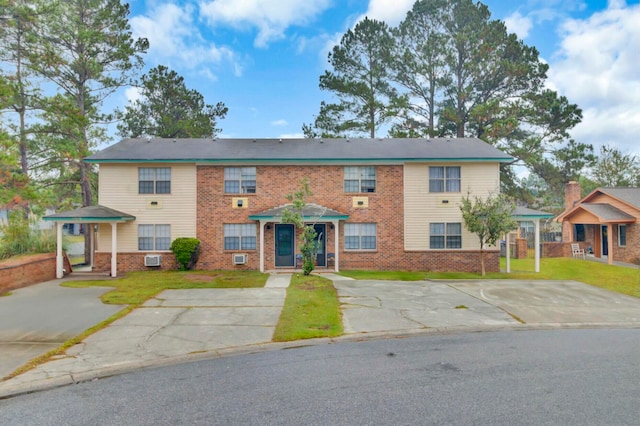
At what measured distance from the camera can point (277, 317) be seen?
904cm

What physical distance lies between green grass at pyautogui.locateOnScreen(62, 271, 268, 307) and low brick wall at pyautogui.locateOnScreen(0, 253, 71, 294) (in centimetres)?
128

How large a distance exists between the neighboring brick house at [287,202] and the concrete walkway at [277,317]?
12.1ft

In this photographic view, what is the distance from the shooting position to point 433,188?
60.8ft

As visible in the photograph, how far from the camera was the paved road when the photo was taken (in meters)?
4.35

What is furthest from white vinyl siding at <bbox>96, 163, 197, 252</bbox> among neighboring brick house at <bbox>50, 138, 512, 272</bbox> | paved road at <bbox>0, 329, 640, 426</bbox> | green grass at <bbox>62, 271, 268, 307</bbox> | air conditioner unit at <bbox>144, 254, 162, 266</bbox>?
paved road at <bbox>0, 329, 640, 426</bbox>

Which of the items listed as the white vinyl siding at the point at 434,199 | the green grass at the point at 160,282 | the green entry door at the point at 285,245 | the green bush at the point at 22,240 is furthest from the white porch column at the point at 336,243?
the green bush at the point at 22,240

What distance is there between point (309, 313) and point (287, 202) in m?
9.63

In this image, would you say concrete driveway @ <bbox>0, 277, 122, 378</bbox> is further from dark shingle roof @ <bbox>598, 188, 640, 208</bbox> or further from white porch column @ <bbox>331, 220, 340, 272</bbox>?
dark shingle roof @ <bbox>598, 188, 640, 208</bbox>

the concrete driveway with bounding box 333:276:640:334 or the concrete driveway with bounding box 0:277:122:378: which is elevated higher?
the concrete driveway with bounding box 0:277:122:378

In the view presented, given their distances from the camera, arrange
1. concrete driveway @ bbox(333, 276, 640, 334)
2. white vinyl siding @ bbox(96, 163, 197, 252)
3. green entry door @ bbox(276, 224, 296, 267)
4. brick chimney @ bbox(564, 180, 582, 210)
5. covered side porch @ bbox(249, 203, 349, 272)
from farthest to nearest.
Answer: brick chimney @ bbox(564, 180, 582, 210), green entry door @ bbox(276, 224, 296, 267), white vinyl siding @ bbox(96, 163, 197, 252), covered side porch @ bbox(249, 203, 349, 272), concrete driveway @ bbox(333, 276, 640, 334)

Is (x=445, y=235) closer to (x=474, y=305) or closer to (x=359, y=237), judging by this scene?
(x=359, y=237)

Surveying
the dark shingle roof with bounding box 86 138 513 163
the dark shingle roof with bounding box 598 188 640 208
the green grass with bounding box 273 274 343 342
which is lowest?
the green grass with bounding box 273 274 343 342

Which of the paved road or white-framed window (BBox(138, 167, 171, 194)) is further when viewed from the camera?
white-framed window (BBox(138, 167, 171, 194))

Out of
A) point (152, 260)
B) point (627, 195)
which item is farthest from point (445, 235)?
point (627, 195)
